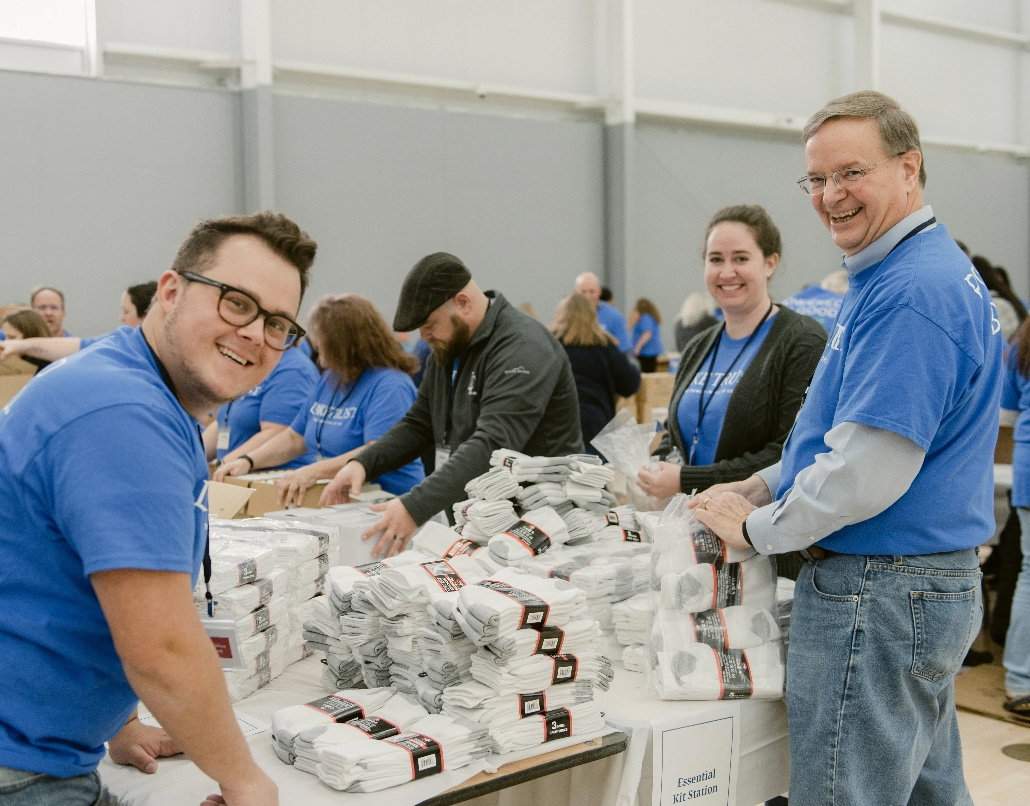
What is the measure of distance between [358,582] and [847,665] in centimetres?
93

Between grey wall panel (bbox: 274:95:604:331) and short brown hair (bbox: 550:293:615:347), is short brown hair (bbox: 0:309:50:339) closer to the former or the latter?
short brown hair (bbox: 550:293:615:347)

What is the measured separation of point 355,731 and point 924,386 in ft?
3.61

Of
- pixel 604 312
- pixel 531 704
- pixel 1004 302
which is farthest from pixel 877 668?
pixel 604 312

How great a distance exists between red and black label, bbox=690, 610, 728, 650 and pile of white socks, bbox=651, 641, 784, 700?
13mm

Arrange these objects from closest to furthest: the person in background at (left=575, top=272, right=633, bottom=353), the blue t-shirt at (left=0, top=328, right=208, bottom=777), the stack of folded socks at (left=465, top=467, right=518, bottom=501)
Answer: the blue t-shirt at (left=0, top=328, right=208, bottom=777) → the stack of folded socks at (left=465, top=467, right=518, bottom=501) → the person in background at (left=575, top=272, right=633, bottom=353)

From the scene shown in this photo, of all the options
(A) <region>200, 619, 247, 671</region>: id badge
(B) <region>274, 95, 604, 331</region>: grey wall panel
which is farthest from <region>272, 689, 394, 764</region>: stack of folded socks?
(B) <region>274, 95, 604, 331</region>: grey wall panel

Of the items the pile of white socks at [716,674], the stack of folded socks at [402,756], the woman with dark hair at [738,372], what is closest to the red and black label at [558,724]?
the stack of folded socks at [402,756]

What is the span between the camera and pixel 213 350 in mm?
1336

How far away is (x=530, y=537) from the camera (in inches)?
90.5

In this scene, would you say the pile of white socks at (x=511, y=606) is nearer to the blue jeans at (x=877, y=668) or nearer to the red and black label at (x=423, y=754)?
the red and black label at (x=423, y=754)

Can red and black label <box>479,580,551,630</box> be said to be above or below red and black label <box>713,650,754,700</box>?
above

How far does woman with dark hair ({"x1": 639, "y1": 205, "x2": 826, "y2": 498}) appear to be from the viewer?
8.20 ft

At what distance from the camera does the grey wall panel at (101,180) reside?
28.4 feet

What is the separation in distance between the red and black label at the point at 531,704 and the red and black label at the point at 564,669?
38mm
